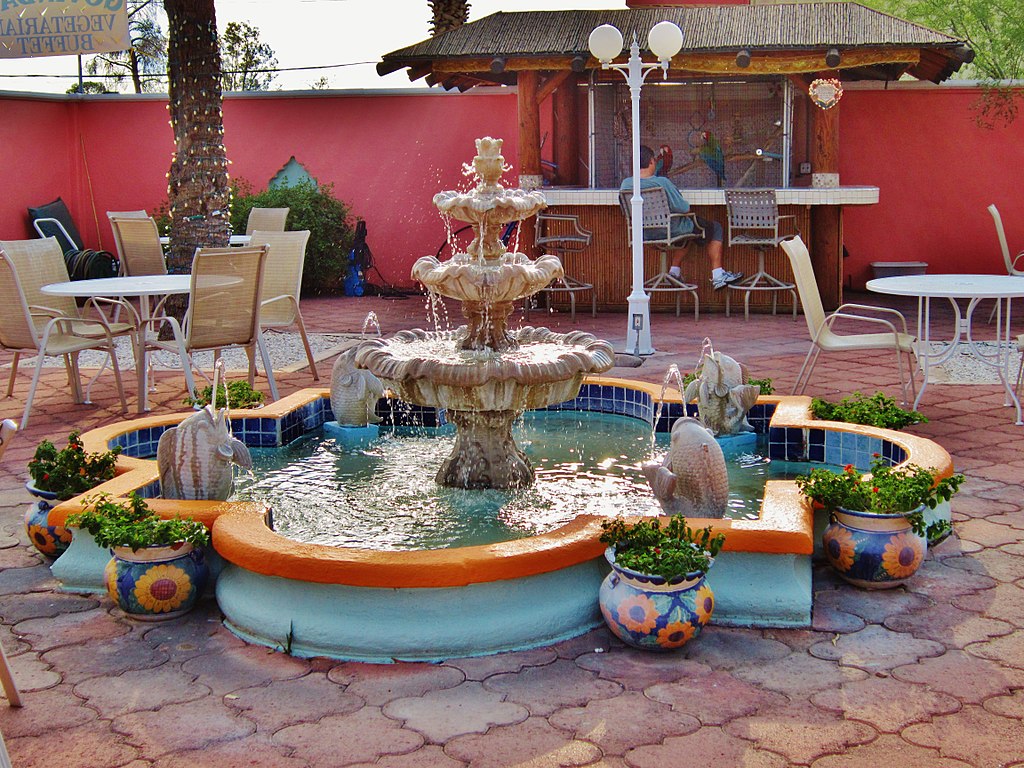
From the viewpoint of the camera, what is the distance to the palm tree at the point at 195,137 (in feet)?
29.1

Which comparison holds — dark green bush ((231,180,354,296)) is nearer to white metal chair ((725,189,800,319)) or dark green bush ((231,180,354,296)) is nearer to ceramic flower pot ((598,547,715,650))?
white metal chair ((725,189,800,319))

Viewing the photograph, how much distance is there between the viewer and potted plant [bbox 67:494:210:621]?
3.38 meters

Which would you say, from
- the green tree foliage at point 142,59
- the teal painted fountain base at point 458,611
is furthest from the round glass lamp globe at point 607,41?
the green tree foliage at point 142,59

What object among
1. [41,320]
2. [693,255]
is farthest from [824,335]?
[41,320]

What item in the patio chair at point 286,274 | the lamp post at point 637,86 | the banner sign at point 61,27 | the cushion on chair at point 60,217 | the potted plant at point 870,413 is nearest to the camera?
the potted plant at point 870,413

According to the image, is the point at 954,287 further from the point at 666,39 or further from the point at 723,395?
the point at 666,39

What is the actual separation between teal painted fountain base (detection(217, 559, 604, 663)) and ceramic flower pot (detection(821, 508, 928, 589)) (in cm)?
87

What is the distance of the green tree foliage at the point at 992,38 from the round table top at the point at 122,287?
28.5 feet

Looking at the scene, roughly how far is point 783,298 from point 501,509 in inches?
256

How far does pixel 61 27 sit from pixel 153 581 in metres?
8.89

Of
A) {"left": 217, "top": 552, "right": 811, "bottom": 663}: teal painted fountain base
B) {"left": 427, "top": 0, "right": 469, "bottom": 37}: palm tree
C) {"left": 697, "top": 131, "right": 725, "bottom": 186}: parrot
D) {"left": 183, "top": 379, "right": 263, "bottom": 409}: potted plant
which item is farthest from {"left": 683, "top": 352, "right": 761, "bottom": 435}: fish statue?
{"left": 427, "top": 0, "right": 469, "bottom": 37}: palm tree

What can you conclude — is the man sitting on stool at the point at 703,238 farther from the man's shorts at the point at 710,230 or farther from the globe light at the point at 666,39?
the globe light at the point at 666,39

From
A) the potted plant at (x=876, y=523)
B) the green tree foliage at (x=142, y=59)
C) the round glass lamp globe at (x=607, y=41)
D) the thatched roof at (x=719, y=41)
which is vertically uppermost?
the green tree foliage at (x=142, y=59)

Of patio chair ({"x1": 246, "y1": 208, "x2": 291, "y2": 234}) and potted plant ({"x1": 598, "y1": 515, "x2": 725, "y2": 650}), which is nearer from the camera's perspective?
potted plant ({"x1": 598, "y1": 515, "x2": 725, "y2": 650})
